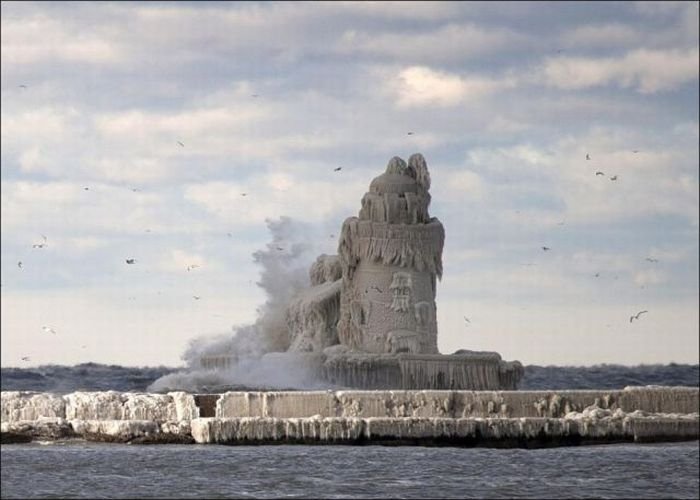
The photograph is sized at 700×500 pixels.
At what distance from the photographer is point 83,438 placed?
36750 mm

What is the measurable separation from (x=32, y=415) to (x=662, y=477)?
1419cm

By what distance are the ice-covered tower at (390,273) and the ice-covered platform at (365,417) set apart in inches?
461

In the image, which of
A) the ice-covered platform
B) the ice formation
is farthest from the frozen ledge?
the ice formation

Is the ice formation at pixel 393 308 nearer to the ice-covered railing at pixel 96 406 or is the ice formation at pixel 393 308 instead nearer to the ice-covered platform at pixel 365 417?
the ice-covered platform at pixel 365 417

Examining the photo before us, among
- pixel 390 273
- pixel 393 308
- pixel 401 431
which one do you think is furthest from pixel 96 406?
pixel 390 273

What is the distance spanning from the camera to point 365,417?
36781 mm

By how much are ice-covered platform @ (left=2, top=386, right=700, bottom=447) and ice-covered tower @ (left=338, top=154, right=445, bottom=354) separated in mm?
11708

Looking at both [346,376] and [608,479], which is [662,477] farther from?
[346,376]

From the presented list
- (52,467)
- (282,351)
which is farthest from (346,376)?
(52,467)

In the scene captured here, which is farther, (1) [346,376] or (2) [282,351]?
(2) [282,351]

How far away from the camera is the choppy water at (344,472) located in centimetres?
2894

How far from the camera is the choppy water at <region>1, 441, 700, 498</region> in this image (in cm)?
2894

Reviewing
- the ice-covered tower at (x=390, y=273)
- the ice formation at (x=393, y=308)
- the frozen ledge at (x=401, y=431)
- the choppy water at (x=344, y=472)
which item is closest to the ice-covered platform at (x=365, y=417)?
the frozen ledge at (x=401, y=431)

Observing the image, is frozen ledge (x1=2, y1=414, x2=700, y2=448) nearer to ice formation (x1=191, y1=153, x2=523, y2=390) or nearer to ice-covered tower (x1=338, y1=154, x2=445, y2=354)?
ice formation (x1=191, y1=153, x2=523, y2=390)
